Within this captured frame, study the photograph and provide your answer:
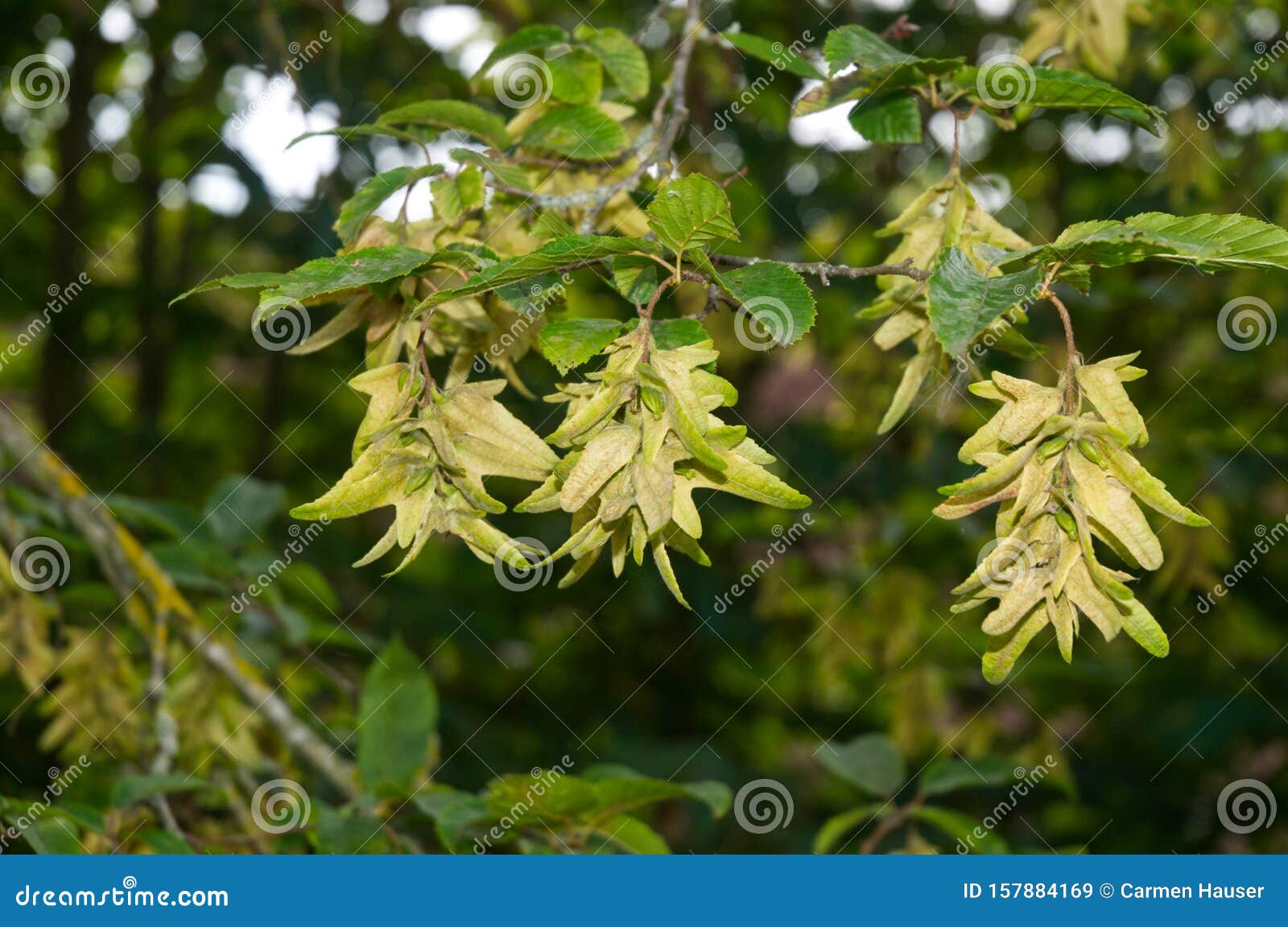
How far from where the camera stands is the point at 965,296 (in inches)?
37.2

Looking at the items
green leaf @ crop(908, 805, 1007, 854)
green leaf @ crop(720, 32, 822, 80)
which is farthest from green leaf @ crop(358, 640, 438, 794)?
green leaf @ crop(720, 32, 822, 80)

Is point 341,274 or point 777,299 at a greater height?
point 777,299

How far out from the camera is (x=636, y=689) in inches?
160

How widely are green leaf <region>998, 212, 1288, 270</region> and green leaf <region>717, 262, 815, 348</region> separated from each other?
210 millimetres

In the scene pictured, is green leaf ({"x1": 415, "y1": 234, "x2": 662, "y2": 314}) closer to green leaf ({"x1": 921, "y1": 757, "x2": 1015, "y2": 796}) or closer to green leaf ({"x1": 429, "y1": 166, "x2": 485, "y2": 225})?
green leaf ({"x1": 429, "y1": 166, "x2": 485, "y2": 225})

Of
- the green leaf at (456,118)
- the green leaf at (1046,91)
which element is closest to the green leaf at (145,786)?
the green leaf at (456,118)

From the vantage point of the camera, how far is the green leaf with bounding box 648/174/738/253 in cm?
99

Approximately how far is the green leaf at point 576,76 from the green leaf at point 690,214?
0.56 meters

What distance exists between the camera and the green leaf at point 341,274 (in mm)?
989

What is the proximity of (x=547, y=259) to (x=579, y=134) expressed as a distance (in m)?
0.50

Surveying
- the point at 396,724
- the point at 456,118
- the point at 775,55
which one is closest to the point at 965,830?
the point at 396,724

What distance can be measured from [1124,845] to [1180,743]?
17.7 inches

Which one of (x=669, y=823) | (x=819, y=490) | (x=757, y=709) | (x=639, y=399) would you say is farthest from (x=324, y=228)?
(x=757, y=709)

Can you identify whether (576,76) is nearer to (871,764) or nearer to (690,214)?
(690,214)
